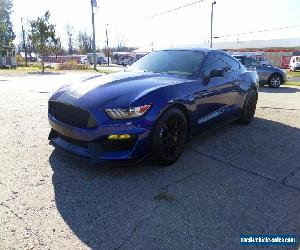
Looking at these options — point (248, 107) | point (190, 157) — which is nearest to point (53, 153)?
point (190, 157)

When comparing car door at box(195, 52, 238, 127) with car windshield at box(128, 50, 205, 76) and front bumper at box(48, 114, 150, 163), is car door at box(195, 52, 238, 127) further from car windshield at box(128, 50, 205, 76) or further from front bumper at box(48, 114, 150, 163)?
front bumper at box(48, 114, 150, 163)

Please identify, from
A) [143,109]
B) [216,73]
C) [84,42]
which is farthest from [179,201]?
[84,42]

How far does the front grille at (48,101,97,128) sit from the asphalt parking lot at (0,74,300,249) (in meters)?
0.57

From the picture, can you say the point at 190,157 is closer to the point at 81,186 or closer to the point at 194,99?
the point at 194,99

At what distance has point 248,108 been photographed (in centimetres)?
621

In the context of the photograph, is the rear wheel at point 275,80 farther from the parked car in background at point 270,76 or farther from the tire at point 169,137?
the tire at point 169,137

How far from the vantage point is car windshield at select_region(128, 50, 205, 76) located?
471 centimetres

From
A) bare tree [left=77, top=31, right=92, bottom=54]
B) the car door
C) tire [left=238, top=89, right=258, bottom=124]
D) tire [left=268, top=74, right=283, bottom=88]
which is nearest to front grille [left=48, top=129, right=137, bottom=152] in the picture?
the car door

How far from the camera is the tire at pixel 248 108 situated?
6059 millimetres

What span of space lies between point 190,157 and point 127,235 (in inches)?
78.8

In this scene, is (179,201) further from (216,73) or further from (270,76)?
(270,76)

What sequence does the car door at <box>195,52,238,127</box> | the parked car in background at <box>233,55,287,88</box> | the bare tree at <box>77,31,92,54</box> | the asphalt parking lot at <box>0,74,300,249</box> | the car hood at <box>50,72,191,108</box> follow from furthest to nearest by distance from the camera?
the bare tree at <box>77,31,92,54</box>, the parked car in background at <box>233,55,287,88</box>, the car door at <box>195,52,238,127</box>, the car hood at <box>50,72,191,108</box>, the asphalt parking lot at <box>0,74,300,249</box>

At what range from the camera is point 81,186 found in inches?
133

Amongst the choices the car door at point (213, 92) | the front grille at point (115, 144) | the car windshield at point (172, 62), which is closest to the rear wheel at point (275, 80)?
the car door at point (213, 92)
